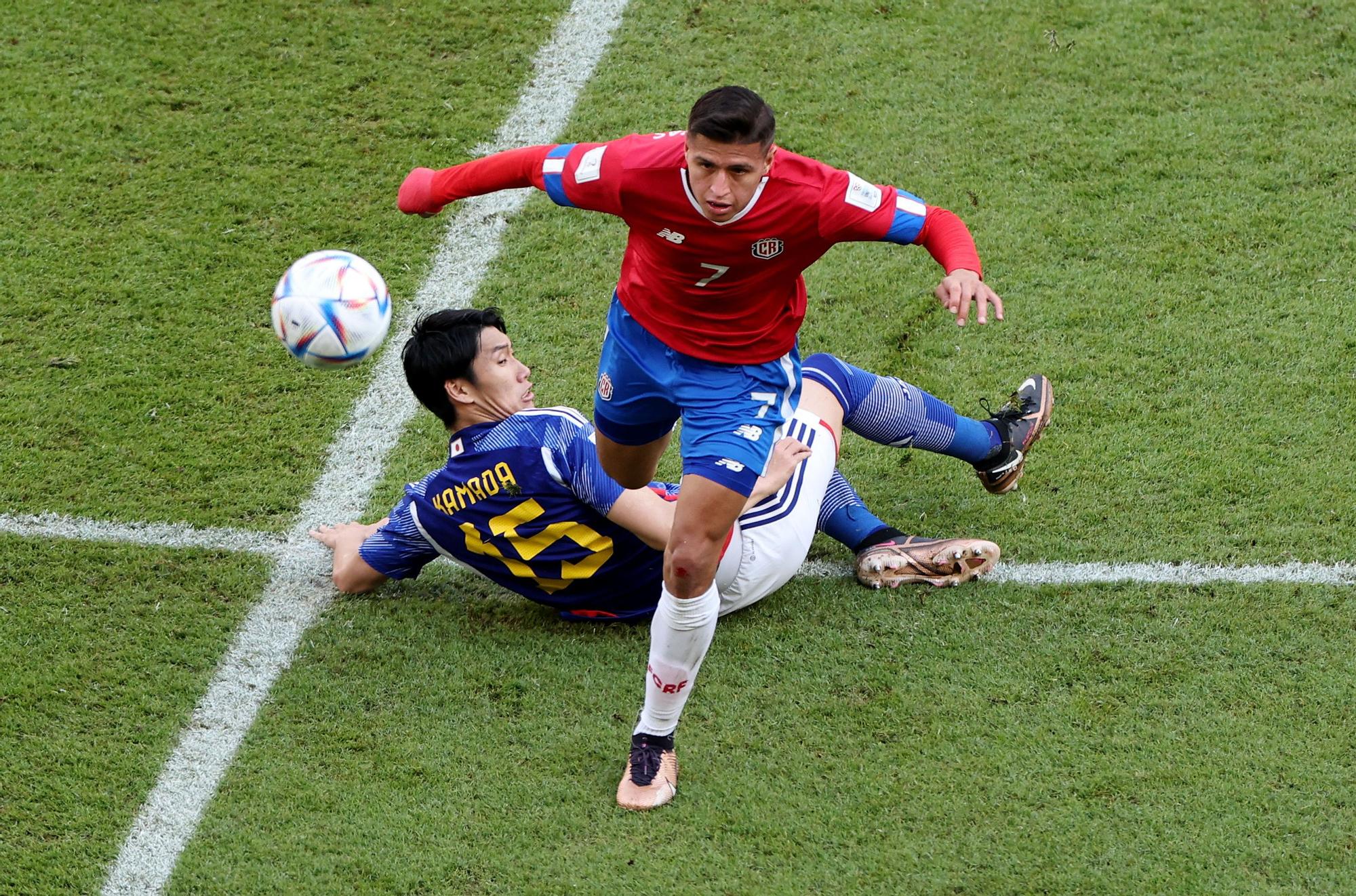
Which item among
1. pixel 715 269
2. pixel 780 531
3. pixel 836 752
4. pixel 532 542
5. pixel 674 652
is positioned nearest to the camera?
pixel 674 652

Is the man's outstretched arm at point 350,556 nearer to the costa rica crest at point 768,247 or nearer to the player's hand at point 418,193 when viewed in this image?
the player's hand at point 418,193

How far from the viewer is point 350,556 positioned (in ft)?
15.4

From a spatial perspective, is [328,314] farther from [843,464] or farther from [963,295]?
[843,464]

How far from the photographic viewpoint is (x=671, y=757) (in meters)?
4.00

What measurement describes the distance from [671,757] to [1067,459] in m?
1.99

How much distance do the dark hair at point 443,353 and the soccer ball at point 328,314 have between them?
16 centimetres

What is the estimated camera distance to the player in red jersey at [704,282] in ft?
12.3

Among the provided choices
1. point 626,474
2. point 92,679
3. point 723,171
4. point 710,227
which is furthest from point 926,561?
point 92,679

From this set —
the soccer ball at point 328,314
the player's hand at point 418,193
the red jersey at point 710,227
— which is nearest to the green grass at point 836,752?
the soccer ball at point 328,314

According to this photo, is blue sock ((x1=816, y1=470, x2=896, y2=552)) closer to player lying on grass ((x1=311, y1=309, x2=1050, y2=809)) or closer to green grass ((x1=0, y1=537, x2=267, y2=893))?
player lying on grass ((x1=311, y1=309, x2=1050, y2=809))

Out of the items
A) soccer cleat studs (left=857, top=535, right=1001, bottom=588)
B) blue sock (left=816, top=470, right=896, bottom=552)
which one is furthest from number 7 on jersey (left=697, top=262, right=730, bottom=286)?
soccer cleat studs (left=857, top=535, right=1001, bottom=588)

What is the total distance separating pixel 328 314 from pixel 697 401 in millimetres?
1110

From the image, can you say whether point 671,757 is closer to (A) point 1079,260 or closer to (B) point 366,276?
(B) point 366,276

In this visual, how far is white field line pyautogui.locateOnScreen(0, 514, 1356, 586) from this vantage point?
15.1 ft
